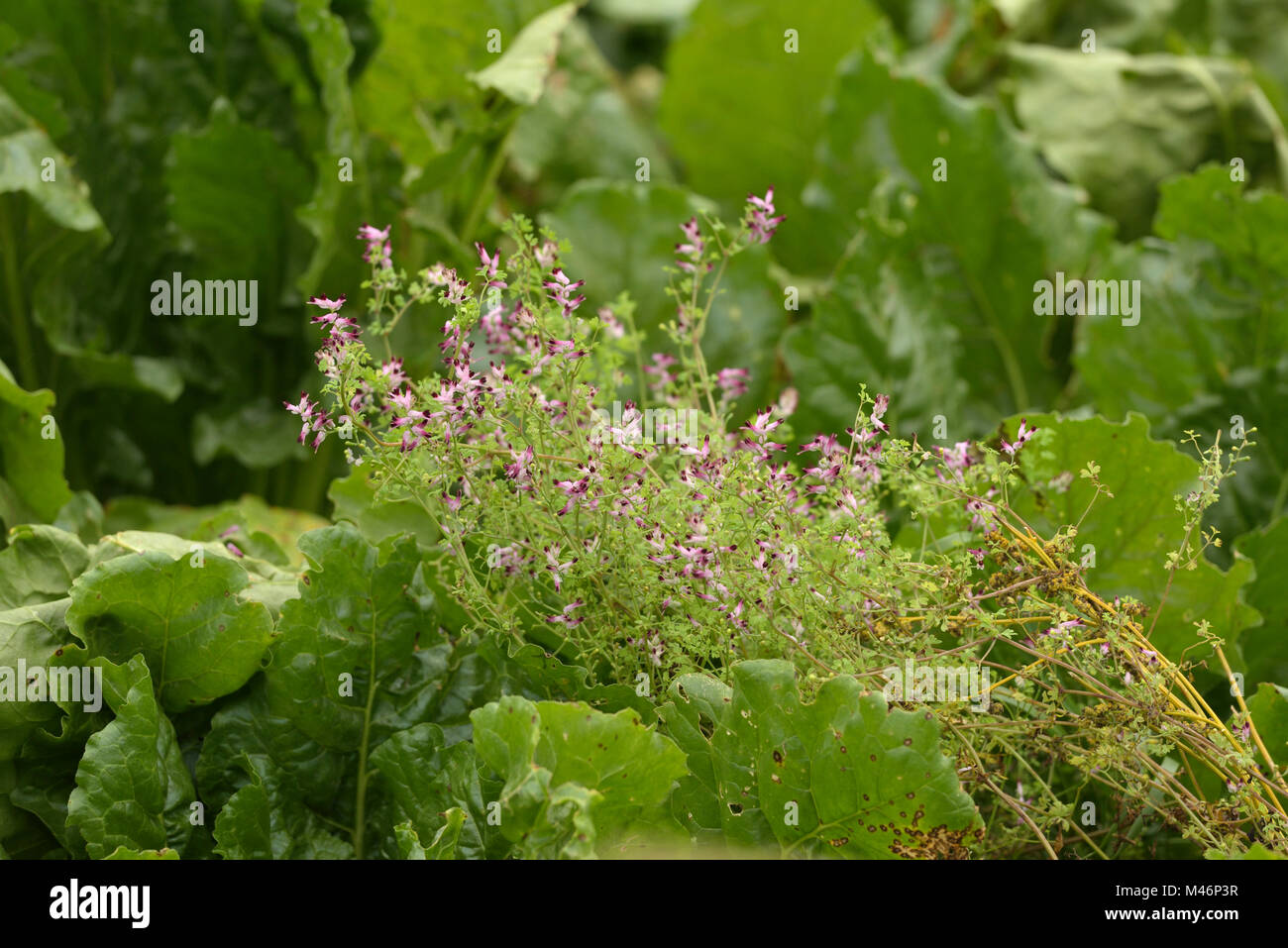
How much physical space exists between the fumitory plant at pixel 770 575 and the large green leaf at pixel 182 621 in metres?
0.17

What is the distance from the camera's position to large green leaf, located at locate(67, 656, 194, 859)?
2.82 feet

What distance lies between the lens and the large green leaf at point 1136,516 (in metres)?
1.05

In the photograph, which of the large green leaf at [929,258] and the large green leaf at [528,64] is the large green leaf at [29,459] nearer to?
the large green leaf at [528,64]

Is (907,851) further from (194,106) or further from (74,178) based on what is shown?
(194,106)

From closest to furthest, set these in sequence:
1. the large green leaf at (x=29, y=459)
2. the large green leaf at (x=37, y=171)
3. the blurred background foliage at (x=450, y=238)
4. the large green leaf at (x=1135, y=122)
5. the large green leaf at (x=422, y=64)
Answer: the large green leaf at (x=29, y=459)
the large green leaf at (x=37, y=171)
the blurred background foliage at (x=450, y=238)
the large green leaf at (x=422, y=64)
the large green leaf at (x=1135, y=122)

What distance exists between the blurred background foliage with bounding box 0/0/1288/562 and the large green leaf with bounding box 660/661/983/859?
Result: 1.66ft

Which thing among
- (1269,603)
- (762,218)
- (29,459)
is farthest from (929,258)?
(29,459)

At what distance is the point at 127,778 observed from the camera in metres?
0.87

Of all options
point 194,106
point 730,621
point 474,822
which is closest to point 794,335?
point 730,621

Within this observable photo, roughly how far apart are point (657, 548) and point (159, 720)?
428 millimetres

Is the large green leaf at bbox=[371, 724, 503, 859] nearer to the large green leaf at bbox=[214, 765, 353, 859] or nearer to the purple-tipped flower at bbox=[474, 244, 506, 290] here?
the large green leaf at bbox=[214, 765, 353, 859]

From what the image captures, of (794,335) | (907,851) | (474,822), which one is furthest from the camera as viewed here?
(794,335)

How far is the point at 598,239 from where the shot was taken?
1.55 metres

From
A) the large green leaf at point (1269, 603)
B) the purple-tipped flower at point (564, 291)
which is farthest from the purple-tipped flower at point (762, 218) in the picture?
the large green leaf at point (1269, 603)
